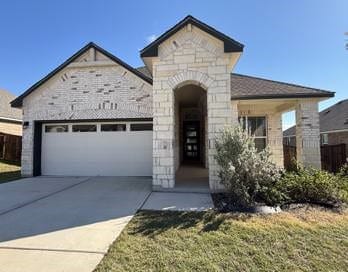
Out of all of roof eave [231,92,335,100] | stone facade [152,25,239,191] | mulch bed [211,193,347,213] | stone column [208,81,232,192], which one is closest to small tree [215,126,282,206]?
mulch bed [211,193,347,213]

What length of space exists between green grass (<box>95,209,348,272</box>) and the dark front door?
442 inches

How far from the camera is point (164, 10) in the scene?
10188 millimetres

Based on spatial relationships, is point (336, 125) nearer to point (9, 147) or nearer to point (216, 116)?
point (216, 116)

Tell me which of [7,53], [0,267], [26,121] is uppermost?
[7,53]

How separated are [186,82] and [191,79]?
0.23 meters

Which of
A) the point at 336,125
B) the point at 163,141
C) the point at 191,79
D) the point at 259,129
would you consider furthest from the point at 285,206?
the point at 336,125

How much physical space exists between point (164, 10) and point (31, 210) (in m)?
9.25

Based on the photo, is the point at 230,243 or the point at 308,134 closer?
the point at 230,243

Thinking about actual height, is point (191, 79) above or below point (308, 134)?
above

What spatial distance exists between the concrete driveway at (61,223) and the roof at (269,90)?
5.69 metres

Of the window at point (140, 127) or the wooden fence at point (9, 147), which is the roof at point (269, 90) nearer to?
the window at point (140, 127)

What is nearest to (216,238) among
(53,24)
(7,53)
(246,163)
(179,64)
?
(246,163)

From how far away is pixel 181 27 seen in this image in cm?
773

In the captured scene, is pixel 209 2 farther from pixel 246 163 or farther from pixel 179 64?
pixel 246 163
